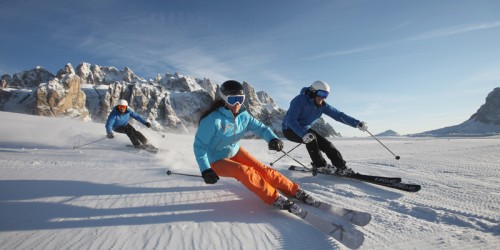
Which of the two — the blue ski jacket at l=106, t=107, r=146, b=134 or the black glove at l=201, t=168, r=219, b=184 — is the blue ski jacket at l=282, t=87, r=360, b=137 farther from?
the blue ski jacket at l=106, t=107, r=146, b=134

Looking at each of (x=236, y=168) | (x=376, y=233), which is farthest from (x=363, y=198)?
(x=236, y=168)

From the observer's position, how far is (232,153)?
4.10 m

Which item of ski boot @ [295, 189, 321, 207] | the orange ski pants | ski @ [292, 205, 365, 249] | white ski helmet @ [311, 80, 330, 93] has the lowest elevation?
ski @ [292, 205, 365, 249]

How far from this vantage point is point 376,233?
2.68 meters

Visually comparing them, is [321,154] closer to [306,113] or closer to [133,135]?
[306,113]

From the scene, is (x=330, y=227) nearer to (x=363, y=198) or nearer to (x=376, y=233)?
(x=376, y=233)

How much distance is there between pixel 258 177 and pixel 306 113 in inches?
132

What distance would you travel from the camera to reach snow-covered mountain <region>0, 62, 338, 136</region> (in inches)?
3246

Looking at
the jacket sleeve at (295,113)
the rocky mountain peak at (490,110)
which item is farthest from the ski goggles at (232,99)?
the rocky mountain peak at (490,110)

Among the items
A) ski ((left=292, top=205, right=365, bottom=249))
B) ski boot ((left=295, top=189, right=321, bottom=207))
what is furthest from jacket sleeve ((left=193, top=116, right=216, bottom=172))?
ski ((left=292, top=205, right=365, bottom=249))

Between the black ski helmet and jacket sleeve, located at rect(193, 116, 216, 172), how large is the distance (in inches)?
19.9

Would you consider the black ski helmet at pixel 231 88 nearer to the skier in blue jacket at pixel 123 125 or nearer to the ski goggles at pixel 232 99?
the ski goggles at pixel 232 99

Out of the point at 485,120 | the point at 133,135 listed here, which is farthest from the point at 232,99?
the point at 485,120

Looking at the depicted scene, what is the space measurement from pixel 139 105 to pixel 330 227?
12116 centimetres
